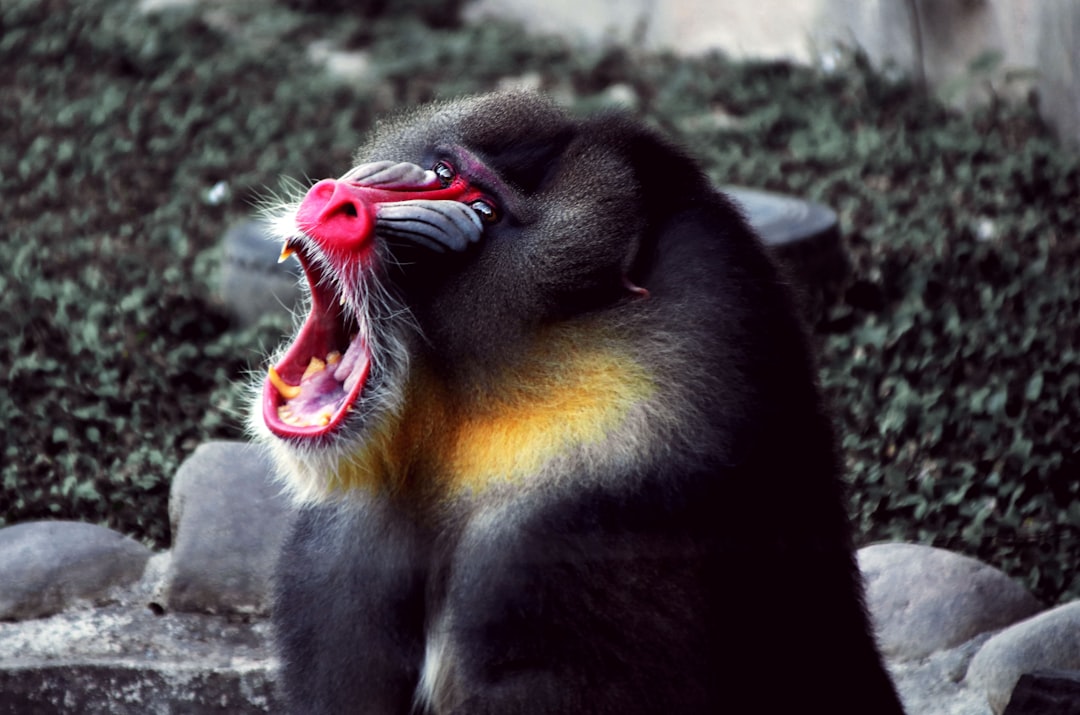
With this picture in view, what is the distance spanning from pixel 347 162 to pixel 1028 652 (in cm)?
410

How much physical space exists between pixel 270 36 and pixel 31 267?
3.97 metres

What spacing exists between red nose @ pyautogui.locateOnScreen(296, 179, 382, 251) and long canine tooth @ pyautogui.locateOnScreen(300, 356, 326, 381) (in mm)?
178

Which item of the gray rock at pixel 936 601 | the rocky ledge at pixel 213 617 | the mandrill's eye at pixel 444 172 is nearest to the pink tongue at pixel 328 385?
the mandrill's eye at pixel 444 172

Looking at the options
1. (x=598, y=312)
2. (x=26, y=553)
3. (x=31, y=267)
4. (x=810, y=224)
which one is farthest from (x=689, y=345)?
(x=31, y=267)

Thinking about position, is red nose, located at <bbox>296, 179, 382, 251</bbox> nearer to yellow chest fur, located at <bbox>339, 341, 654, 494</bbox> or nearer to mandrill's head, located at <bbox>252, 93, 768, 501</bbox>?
mandrill's head, located at <bbox>252, 93, 768, 501</bbox>

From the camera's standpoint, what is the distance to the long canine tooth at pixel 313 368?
2.17 m

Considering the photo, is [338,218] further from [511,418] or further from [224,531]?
[224,531]

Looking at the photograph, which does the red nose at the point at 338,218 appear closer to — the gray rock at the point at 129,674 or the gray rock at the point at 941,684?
the gray rock at the point at 129,674

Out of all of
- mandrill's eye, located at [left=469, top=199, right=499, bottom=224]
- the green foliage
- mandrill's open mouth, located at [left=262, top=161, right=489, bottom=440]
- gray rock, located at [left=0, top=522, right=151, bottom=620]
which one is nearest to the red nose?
mandrill's open mouth, located at [left=262, top=161, right=489, bottom=440]

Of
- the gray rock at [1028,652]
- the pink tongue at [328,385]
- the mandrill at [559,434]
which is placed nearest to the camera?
the mandrill at [559,434]

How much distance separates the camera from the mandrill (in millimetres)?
2025

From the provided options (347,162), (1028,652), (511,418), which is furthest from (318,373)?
(347,162)

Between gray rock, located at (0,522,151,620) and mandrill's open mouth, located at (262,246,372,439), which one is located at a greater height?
mandrill's open mouth, located at (262,246,372,439)

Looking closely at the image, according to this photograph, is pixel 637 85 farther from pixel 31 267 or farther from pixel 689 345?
pixel 689 345
